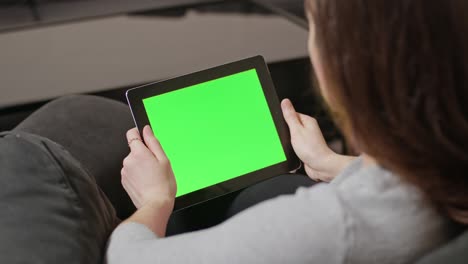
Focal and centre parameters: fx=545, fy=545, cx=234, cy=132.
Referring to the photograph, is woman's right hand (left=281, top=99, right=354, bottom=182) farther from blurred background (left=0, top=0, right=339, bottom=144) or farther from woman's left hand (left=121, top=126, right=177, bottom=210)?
blurred background (left=0, top=0, right=339, bottom=144)

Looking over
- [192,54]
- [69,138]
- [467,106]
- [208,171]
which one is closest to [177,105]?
[208,171]

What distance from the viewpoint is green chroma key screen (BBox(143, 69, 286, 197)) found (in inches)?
34.0

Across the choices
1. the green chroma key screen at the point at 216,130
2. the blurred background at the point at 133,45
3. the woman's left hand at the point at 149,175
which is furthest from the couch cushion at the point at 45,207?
the blurred background at the point at 133,45

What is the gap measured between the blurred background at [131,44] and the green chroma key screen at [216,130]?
2.36ft

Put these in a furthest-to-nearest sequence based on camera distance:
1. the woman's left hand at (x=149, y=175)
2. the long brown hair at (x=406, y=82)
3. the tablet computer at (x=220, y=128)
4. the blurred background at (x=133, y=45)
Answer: the blurred background at (x=133, y=45) → the tablet computer at (x=220, y=128) → the woman's left hand at (x=149, y=175) → the long brown hair at (x=406, y=82)

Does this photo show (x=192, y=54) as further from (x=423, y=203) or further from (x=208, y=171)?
(x=423, y=203)

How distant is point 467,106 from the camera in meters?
0.51

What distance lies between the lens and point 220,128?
90cm

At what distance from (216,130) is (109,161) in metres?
0.22

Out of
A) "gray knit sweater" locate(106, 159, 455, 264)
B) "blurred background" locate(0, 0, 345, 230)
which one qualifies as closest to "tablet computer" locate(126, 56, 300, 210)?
"gray knit sweater" locate(106, 159, 455, 264)

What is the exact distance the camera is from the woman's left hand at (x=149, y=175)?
2.49 ft

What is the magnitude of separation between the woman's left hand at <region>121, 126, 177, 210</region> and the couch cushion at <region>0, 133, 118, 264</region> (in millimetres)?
56

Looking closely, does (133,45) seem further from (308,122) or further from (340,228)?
(340,228)

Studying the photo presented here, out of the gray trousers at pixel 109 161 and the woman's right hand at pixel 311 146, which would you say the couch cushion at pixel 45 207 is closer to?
the gray trousers at pixel 109 161
